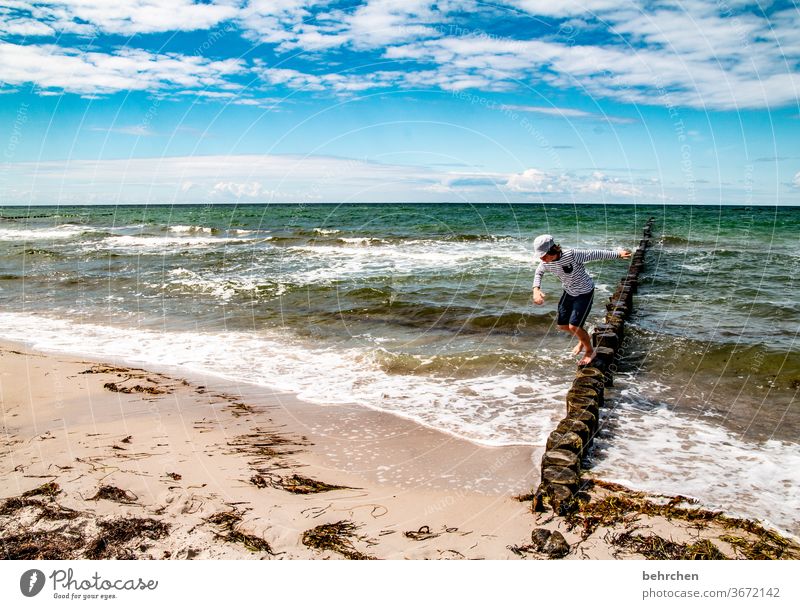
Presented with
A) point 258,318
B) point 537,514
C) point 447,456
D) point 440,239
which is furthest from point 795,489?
point 440,239

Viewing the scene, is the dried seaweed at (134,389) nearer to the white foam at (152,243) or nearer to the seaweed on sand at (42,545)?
the seaweed on sand at (42,545)

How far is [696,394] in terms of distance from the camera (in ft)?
30.4

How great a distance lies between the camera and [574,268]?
8516 mm

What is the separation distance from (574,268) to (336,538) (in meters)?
5.79

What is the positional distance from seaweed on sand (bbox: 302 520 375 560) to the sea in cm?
286

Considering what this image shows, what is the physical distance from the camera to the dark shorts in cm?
874

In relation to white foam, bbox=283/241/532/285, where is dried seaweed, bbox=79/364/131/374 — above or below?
below

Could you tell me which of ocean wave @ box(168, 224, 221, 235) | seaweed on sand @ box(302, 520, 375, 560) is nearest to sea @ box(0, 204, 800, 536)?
seaweed on sand @ box(302, 520, 375, 560)

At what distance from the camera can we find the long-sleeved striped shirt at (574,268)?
27.5 ft

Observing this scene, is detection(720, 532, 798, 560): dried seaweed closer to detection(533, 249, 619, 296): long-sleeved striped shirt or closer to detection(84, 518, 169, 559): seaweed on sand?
detection(533, 249, 619, 296): long-sleeved striped shirt

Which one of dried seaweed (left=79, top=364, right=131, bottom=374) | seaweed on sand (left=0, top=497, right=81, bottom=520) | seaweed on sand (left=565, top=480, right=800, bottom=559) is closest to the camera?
seaweed on sand (left=565, top=480, right=800, bottom=559)

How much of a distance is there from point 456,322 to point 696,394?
6.52 metres

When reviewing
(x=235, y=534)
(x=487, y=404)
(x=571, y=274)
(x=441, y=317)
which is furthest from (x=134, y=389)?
(x=441, y=317)

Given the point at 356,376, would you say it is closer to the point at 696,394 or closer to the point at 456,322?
the point at 456,322
